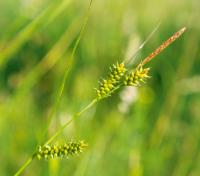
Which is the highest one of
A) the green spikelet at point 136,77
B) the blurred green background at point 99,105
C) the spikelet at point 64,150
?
the blurred green background at point 99,105

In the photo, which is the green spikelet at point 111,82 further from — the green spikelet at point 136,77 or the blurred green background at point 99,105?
the blurred green background at point 99,105

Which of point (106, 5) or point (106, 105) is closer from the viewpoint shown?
point (106, 105)

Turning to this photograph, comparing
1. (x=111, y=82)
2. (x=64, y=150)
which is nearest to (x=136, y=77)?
(x=111, y=82)

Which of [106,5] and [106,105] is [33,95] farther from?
[106,5]

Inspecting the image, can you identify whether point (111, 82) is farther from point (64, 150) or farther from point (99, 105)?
point (99, 105)

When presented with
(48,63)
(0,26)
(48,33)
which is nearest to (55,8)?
(48,63)

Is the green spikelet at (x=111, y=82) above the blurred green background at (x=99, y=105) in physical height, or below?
below

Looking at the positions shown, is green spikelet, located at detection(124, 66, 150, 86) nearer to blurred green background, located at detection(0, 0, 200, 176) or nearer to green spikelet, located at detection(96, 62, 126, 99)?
green spikelet, located at detection(96, 62, 126, 99)

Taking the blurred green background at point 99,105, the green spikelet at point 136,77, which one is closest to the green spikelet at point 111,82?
the green spikelet at point 136,77
